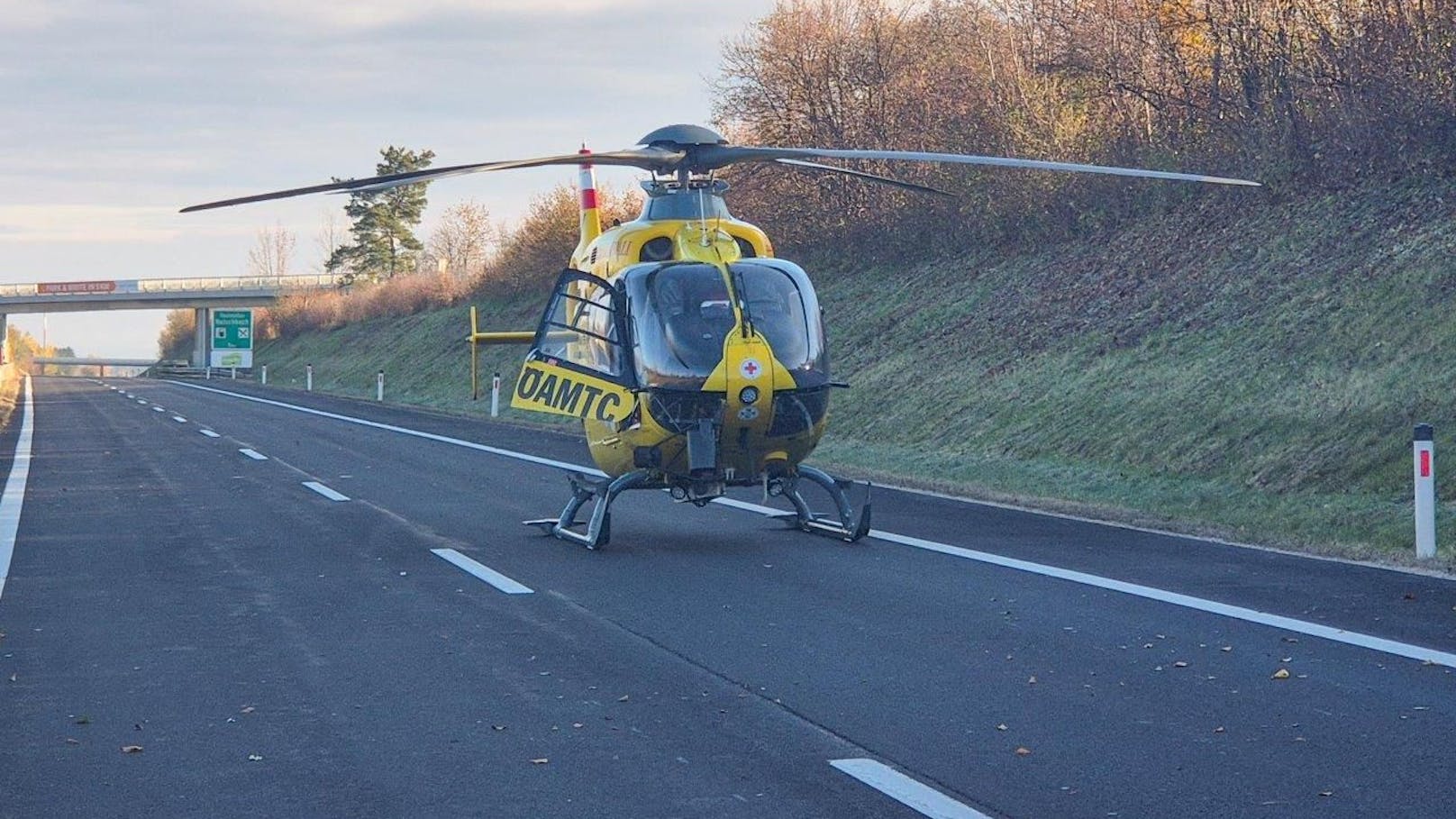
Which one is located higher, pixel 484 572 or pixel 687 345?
pixel 687 345

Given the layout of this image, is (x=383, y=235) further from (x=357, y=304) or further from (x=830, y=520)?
(x=830, y=520)

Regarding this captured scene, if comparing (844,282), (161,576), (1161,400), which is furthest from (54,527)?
(844,282)

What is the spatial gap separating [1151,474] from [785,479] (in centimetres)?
577

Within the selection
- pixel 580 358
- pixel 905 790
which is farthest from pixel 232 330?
pixel 905 790

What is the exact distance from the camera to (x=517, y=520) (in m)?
14.5

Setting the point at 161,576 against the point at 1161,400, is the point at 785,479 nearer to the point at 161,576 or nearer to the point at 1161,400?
the point at 161,576

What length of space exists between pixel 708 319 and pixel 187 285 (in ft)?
304

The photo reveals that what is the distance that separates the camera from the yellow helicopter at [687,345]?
38.0 ft

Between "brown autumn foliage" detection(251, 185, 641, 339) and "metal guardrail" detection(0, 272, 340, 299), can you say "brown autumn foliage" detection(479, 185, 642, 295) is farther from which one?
"metal guardrail" detection(0, 272, 340, 299)

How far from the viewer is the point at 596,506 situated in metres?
12.5

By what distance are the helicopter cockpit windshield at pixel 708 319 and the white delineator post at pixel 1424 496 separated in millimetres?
4261

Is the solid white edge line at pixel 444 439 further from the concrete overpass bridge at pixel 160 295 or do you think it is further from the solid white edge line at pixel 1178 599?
the concrete overpass bridge at pixel 160 295

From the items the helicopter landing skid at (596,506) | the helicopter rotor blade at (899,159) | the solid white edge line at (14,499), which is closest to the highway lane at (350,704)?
the solid white edge line at (14,499)

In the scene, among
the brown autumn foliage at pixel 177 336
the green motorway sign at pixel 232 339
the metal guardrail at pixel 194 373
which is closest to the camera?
the green motorway sign at pixel 232 339
